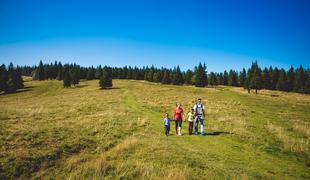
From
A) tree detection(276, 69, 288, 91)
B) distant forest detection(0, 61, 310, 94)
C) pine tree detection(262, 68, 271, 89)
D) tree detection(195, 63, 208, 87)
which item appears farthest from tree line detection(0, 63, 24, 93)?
tree detection(276, 69, 288, 91)

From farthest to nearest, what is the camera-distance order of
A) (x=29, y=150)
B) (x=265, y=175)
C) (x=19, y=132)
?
(x=19, y=132)
(x=29, y=150)
(x=265, y=175)

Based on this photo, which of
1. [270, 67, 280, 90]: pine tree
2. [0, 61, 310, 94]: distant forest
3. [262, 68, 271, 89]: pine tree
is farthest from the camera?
[270, 67, 280, 90]: pine tree

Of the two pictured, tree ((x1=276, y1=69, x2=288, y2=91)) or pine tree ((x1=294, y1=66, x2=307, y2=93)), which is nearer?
pine tree ((x1=294, y1=66, x2=307, y2=93))

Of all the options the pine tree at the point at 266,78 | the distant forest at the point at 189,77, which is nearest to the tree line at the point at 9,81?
the distant forest at the point at 189,77

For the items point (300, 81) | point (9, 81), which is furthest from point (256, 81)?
point (9, 81)

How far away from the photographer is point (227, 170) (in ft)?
24.0

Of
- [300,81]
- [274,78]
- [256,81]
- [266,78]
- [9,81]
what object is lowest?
[9,81]

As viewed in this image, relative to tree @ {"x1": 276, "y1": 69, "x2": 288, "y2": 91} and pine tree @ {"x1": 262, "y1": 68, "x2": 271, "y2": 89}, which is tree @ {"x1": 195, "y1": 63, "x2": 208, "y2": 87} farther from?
tree @ {"x1": 276, "y1": 69, "x2": 288, "y2": 91}

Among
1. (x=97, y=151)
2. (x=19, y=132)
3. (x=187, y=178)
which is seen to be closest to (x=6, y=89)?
(x=19, y=132)

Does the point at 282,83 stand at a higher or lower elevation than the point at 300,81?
lower

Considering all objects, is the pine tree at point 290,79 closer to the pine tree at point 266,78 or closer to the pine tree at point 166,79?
the pine tree at point 266,78

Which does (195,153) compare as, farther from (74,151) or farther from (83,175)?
(74,151)

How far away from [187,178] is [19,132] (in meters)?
10.3

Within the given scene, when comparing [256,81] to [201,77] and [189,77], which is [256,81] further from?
[189,77]
